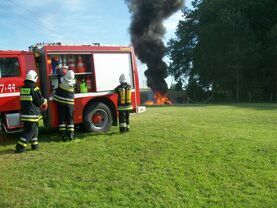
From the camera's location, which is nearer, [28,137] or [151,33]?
[28,137]

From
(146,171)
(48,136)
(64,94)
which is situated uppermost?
(64,94)

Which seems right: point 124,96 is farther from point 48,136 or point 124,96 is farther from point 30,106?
point 30,106

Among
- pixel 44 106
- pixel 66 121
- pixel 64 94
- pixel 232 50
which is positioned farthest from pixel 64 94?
pixel 232 50

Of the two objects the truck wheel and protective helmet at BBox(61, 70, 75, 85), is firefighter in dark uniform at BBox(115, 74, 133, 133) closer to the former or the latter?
the truck wheel

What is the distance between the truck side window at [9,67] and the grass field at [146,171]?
1.65 m

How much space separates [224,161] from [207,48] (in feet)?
122

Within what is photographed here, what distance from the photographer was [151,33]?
4069cm

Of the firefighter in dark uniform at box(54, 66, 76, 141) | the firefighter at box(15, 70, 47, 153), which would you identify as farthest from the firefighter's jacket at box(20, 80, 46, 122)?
the firefighter in dark uniform at box(54, 66, 76, 141)

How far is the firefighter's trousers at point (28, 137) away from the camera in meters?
8.91

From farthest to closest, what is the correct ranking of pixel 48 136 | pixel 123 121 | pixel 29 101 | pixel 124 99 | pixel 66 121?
pixel 124 99
pixel 123 121
pixel 48 136
pixel 66 121
pixel 29 101

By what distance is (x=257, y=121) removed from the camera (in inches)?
530

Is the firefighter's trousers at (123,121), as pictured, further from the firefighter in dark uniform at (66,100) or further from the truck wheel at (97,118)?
the firefighter in dark uniform at (66,100)

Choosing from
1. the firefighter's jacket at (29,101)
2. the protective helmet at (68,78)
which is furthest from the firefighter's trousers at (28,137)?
the protective helmet at (68,78)

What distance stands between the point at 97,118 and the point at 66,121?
1203 mm
